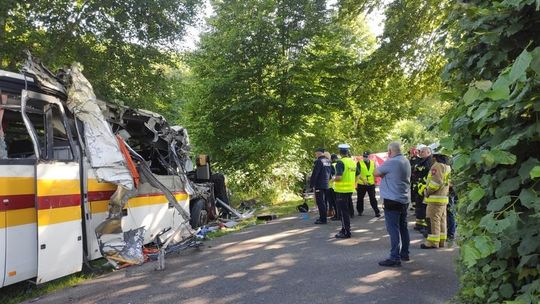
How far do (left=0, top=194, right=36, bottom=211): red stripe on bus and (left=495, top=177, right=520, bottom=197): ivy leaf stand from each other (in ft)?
17.1

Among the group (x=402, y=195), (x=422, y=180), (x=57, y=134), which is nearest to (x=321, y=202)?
(x=422, y=180)

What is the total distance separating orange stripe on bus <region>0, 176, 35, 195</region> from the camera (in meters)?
5.47

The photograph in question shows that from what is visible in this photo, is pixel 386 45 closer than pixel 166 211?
No

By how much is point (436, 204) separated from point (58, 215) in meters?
6.13

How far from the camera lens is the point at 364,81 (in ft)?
50.0

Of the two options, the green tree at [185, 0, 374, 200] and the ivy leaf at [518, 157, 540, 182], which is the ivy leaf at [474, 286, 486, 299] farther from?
the green tree at [185, 0, 374, 200]

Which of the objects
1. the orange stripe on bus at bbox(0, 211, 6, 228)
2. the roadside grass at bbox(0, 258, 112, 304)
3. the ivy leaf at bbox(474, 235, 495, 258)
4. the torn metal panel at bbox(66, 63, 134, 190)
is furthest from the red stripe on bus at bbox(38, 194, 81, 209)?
the ivy leaf at bbox(474, 235, 495, 258)

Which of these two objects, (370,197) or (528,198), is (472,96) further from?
(370,197)

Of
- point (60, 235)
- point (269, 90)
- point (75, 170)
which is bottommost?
point (60, 235)

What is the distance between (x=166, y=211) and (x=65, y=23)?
25.4ft

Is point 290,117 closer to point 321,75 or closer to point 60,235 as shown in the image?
point 321,75

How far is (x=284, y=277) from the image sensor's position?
21.9ft

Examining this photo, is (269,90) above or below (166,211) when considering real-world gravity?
above

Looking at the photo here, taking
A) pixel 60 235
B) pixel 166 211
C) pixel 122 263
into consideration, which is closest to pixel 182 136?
pixel 166 211
